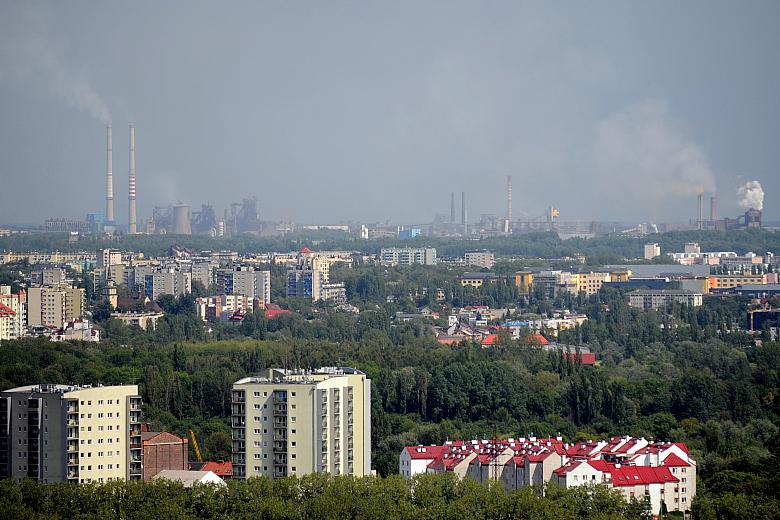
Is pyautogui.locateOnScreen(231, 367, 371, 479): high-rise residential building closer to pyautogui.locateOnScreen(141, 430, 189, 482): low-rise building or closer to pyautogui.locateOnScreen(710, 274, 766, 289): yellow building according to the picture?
pyautogui.locateOnScreen(141, 430, 189, 482): low-rise building

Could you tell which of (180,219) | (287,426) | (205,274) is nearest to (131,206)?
(180,219)

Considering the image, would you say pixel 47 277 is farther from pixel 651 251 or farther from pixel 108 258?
pixel 651 251

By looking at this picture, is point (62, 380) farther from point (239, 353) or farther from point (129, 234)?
point (129, 234)

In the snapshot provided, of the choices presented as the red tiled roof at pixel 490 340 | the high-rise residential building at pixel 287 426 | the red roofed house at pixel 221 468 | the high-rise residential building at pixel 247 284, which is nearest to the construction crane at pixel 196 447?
the red roofed house at pixel 221 468

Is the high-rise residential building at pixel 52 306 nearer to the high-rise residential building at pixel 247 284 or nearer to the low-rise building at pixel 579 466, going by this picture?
the high-rise residential building at pixel 247 284

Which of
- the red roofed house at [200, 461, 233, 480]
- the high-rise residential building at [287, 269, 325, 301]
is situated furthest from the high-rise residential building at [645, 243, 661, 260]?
the red roofed house at [200, 461, 233, 480]

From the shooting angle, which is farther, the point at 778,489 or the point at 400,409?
the point at 400,409

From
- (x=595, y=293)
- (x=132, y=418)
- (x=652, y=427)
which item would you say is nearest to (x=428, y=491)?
(x=132, y=418)
